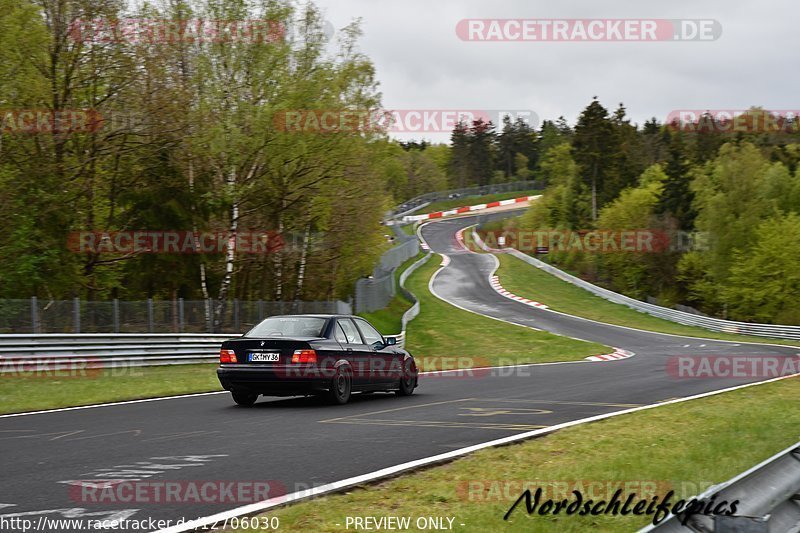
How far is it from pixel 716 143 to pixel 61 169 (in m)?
92.2

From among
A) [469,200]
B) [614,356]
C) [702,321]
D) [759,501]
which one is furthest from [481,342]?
[469,200]

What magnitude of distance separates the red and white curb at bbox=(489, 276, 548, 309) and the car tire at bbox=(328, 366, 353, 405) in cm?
3921

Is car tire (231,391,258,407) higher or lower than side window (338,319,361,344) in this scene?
lower

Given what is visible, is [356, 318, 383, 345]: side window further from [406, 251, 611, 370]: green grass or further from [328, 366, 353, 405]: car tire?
[406, 251, 611, 370]: green grass

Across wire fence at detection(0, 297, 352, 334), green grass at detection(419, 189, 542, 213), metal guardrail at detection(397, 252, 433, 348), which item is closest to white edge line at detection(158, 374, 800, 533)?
metal guardrail at detection(397, 252, 433, 348)

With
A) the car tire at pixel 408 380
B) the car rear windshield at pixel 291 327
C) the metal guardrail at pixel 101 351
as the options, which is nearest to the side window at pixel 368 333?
the car tire at pixel 408 380

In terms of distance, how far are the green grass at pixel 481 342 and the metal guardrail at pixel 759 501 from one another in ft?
67.4

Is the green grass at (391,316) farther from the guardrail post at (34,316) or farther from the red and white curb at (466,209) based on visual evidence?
the red and white curb at (466,209)

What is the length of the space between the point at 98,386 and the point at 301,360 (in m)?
7.05

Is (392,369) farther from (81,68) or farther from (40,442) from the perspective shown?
(81,68)

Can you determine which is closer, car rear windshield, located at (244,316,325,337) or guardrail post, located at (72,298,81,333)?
car rear windshield, located at (244,316,325,337)

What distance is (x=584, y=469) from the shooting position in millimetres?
8070

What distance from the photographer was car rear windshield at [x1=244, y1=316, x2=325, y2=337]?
14039mm

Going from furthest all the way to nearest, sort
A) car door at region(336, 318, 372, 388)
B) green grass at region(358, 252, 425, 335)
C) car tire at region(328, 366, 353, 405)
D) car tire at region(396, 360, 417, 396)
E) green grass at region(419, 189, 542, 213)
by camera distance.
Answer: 1. green grass at region(419, 189, 542, 213)
2. green grass at region(358, 252, 425, 335)
3. car tire at region(396, 360, 417, 396)
4. car door at region(336, 318, 372, 388)
5. car tire at region(328, 366, 353, 405)
